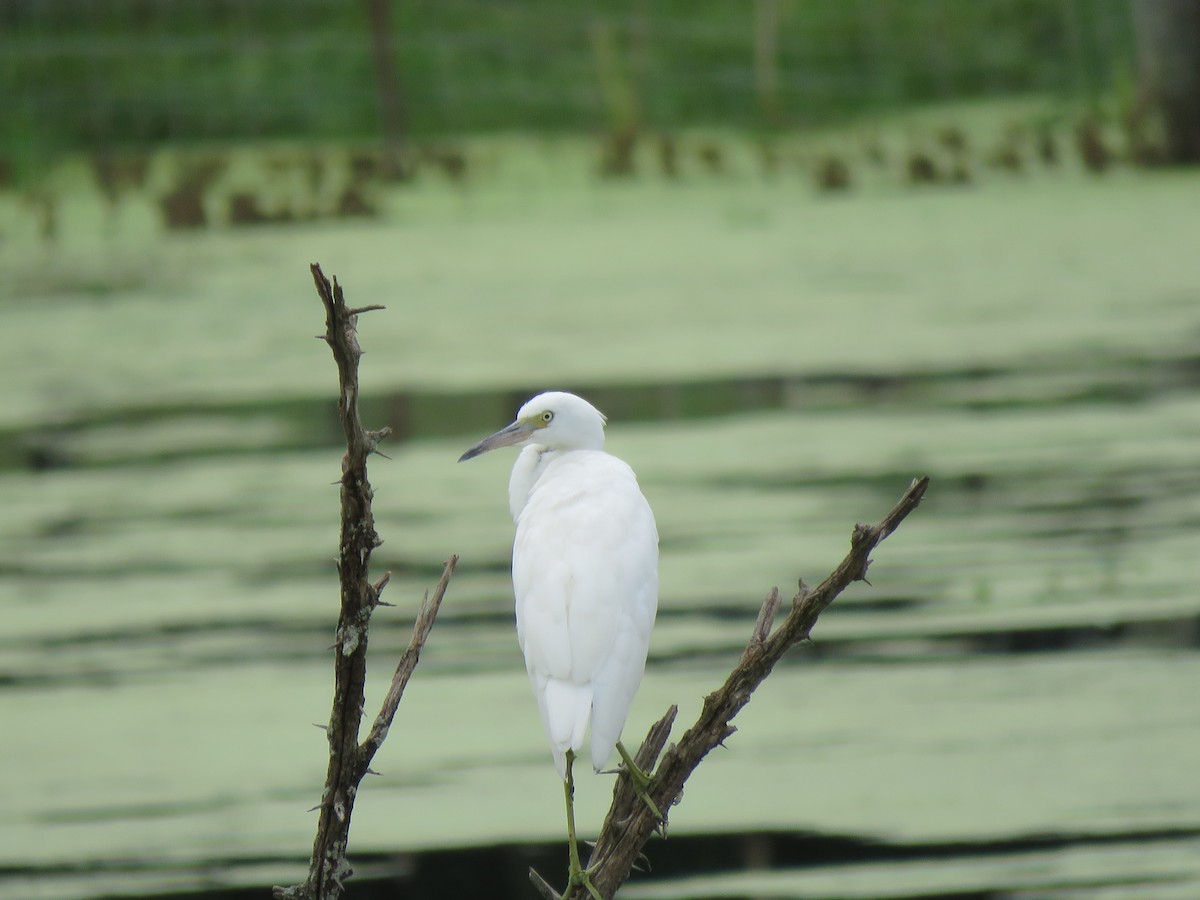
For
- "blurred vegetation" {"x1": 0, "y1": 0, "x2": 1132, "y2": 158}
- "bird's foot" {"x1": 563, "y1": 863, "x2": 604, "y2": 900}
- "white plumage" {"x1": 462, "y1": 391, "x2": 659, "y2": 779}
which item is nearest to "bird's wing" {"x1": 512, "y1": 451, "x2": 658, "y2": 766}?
"white plumage" {"x1": 462, "y1": 391, "x2": 659, "y2": 779}

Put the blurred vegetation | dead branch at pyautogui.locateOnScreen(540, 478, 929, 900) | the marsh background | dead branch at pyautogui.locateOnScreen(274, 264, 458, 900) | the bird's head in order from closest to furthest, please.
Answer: dead branch at pyautogui.locateOnScreen(274, 264, 458, 900)
dead branch at pyautogui.locateOnScreen(540, 478, 929, 900)
the bird's head
the marsh background
the blurred vegetation

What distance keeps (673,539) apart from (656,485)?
0.50 m

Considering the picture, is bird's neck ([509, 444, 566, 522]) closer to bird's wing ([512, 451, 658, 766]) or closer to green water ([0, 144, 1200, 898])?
bird's wing ([512, 451, 658, 766])

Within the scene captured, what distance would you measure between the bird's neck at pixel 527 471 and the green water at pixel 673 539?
2.33 ft

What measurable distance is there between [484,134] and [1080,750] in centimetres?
1152

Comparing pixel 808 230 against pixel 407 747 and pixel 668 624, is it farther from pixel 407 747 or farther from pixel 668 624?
pixel 407 747

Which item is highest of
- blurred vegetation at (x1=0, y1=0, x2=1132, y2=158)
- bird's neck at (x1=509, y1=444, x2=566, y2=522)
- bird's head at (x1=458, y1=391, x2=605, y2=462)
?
blurred vegetation at (x1=0, y1=0, x2=1132, y2=158)

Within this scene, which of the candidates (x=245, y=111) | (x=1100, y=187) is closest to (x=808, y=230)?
(x=1100, y=187)

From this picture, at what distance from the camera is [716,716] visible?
1.88m

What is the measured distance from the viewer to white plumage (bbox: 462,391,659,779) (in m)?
2.11

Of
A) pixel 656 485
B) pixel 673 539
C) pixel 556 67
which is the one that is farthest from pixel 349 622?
pixel 556 67

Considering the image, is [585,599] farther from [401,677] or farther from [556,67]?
[556,67]

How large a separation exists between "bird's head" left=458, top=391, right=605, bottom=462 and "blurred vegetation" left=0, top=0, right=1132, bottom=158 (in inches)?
438

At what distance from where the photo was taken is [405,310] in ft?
26.1
